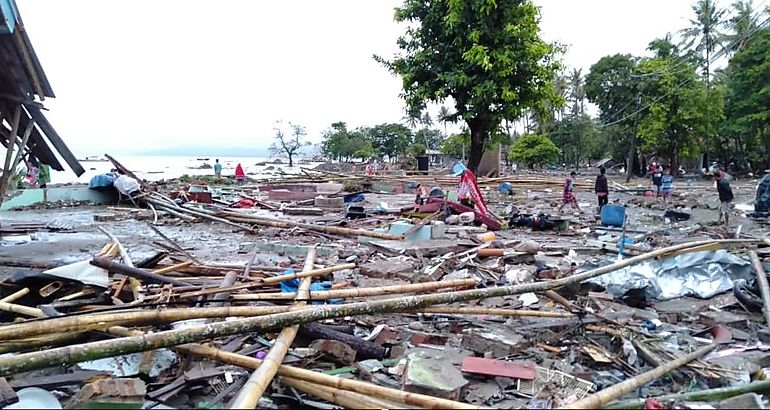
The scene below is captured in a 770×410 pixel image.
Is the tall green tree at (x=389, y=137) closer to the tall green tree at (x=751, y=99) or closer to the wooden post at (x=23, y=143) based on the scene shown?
the tall green tree at (x=751, y=99)

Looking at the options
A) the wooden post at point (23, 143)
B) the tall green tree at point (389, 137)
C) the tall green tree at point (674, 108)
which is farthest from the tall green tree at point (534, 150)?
the wooden post at point (23, 143)

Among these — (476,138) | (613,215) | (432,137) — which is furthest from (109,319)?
(432,137)

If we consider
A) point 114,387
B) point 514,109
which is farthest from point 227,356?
point 514,109

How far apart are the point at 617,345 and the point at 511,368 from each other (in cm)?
118

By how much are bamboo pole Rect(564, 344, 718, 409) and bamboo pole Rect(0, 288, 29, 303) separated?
4326 mm

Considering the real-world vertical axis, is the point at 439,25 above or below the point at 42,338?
above

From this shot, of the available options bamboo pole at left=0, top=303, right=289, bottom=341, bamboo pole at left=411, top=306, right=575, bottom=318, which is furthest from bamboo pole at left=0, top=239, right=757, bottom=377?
bamboo pole at left=0, top=303, right=289, bottom=341

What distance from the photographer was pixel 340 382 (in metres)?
2.62

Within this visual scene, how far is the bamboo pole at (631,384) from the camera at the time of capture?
2412 millimetres

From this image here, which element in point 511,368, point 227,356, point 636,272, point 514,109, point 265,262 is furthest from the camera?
point 514,109

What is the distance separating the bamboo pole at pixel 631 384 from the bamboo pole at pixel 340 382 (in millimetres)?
597

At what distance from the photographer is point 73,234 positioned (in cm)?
998

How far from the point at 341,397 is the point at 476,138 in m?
17.9

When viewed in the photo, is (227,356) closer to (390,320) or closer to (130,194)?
(390,320)
